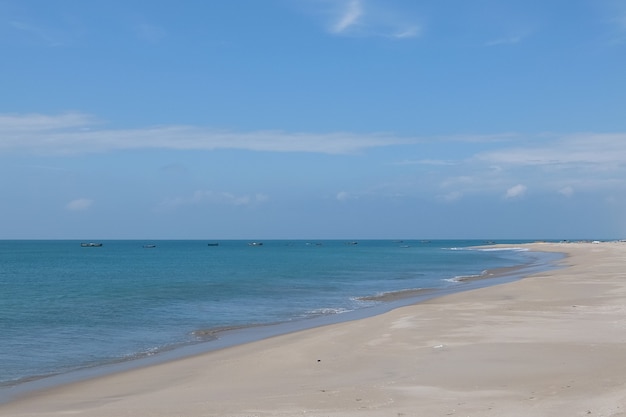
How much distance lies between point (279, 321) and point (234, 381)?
13.5 meters

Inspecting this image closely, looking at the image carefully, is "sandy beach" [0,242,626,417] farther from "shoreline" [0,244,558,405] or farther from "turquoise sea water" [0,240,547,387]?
"turquoise sea water" [0,240,547,387]

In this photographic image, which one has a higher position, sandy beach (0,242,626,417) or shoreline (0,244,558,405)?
sandy beach (0,242,626,417)

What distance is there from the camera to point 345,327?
926 inches

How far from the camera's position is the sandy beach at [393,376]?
11364 mm

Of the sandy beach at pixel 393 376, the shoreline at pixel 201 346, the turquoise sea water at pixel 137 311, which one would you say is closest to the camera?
the sandy beach at pixel 393 376

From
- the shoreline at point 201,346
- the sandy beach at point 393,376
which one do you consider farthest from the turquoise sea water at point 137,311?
the sandy beach at point 393,376

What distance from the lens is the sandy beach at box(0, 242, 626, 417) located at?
11364 millimetres

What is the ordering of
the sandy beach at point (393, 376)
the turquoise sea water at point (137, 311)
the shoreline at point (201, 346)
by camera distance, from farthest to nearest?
the turquoise sea water at point (137, 311), the shoreline at point (201, 346), the sandy beach at point (393, 376)

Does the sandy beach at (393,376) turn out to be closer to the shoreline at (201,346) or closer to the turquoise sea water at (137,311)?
the shoreline at (201,346)

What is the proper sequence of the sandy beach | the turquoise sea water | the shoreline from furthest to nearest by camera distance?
1. the turquoise sea water
2. the shoreline
3. the sandy beach

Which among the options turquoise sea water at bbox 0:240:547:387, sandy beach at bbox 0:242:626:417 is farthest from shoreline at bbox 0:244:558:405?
sandy beach at bbox 0:242:626:417

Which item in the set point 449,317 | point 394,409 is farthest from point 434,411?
point 449,317

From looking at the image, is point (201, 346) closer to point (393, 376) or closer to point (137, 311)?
point (393, 376)

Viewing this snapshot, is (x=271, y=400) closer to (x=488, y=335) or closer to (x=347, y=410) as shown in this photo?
(x=347, y=410)
